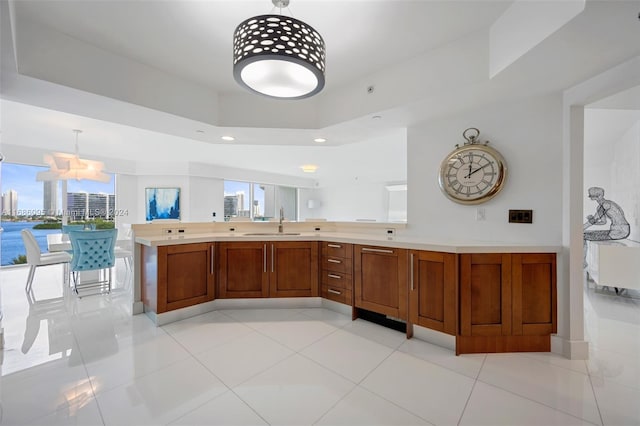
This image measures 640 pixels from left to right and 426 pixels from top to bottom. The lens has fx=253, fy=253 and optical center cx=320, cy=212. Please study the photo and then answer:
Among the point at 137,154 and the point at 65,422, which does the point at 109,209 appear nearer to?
the point at 137,154

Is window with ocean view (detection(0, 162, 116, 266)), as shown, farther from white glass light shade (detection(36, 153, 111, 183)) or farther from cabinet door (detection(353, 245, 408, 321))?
cabinet door (detection(353, 245, 408, 321))

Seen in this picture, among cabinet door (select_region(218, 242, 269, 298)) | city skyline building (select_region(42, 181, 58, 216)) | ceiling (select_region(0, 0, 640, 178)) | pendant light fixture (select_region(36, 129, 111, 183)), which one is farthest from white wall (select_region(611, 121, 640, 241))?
city skyline building (select_region(42, 181, 58, 216))

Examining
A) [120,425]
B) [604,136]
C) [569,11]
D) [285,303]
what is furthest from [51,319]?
[604,136]

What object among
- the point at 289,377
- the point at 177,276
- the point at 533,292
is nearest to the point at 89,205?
the point at 177,276

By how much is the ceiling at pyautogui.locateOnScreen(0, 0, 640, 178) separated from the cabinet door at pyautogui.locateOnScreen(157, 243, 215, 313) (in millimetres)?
1407

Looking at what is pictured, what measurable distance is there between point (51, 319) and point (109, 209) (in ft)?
14.9

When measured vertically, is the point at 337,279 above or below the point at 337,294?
above

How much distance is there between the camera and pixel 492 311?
2.07 meters

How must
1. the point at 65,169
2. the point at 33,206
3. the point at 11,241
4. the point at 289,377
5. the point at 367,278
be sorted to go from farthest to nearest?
the point at 33,206 < the point at 11,241 < the point at 65,169 < the point at 367,278 < the point at 289,377

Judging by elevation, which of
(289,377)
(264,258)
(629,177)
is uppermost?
(629,177)

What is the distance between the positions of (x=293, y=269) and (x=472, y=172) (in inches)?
84.7

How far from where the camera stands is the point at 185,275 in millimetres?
2689

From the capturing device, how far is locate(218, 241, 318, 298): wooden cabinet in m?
2.95

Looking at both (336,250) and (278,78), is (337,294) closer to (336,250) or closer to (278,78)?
(336,250)
